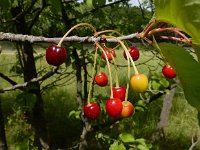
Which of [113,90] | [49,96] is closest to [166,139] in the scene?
[49,96]

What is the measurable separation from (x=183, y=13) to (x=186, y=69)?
160mm

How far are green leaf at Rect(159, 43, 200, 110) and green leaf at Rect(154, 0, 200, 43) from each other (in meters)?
0.07

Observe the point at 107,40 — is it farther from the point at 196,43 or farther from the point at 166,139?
the point at 166,139

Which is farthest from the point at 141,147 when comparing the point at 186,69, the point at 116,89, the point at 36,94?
the point at 186,69

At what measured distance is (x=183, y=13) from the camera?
0.63 metres

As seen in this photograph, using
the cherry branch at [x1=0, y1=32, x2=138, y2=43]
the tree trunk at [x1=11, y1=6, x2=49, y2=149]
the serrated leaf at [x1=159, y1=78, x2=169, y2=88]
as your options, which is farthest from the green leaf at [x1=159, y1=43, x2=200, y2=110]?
the tree trunk at [x1=11, y1=6, x2=49, y2=149]

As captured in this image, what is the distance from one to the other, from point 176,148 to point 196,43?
22.2 ft

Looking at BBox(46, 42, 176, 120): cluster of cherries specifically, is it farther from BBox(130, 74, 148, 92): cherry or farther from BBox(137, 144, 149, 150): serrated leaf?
BBox(137, 144, 149, 150): serrated leaf

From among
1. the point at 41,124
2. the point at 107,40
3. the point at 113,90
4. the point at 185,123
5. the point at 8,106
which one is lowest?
the point at 185,123

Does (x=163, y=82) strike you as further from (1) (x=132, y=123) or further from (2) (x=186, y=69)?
(1) (x=132, y=123)

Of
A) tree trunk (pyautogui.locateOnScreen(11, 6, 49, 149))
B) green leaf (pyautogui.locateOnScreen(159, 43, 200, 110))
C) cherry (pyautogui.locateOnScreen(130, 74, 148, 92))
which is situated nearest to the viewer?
green leaf (pyautogui.locateOnScreen(159, 43, 200, 110))

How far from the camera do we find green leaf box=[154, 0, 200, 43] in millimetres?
613

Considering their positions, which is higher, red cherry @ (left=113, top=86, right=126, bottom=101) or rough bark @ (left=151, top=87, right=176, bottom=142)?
red cherry @ (left=113, top=86, right=126, bottom=101)

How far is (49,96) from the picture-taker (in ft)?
33.1
